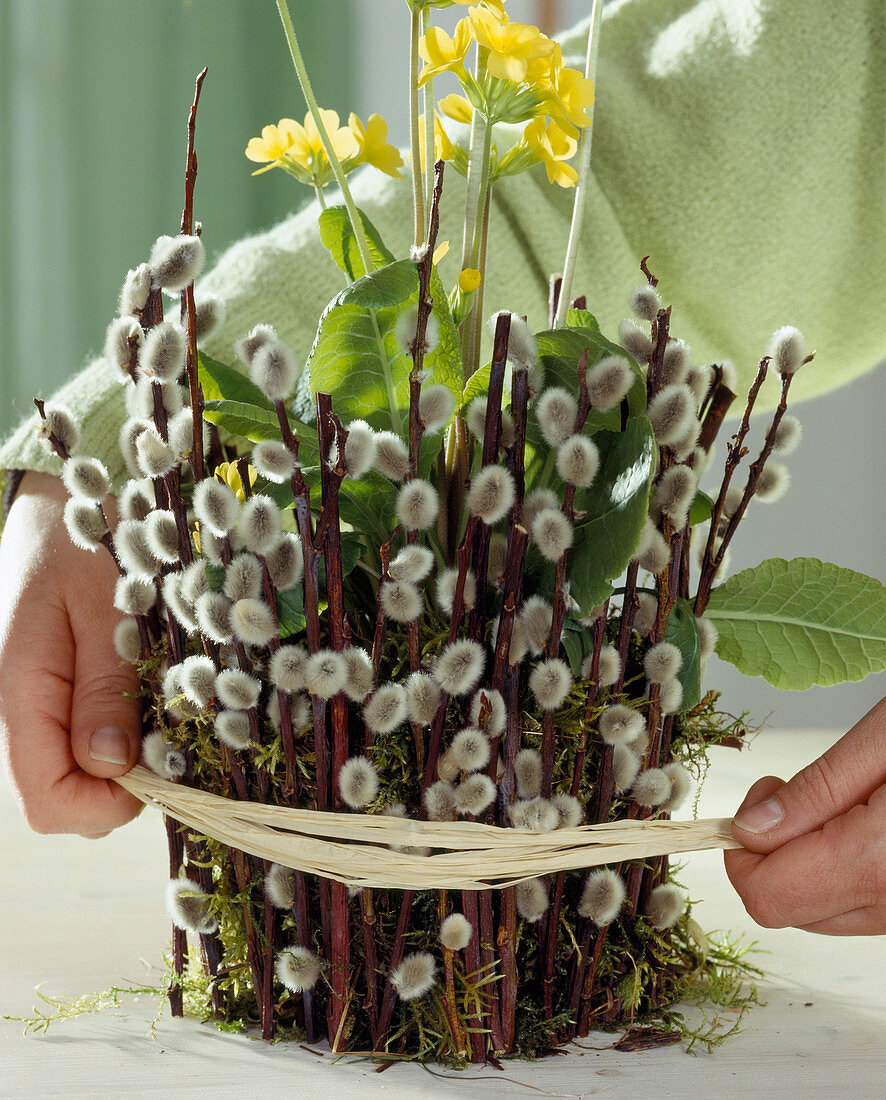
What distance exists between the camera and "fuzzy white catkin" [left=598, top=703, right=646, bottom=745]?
1.18ft

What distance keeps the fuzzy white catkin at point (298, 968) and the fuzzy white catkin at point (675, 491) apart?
0.67 feet

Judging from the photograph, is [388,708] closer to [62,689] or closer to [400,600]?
[400,600]

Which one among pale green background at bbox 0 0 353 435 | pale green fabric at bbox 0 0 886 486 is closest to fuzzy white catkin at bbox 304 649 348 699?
pale green fabric at bbox 0 0 886 486

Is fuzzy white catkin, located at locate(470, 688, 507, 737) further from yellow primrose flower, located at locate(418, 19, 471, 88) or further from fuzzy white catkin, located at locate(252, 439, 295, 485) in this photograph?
yellow primrose flower, located at locate(418, 19, 471, 88)

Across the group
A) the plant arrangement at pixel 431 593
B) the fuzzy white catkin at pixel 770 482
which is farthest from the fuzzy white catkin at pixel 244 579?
the fuzzy white catkin at pixel 770 482

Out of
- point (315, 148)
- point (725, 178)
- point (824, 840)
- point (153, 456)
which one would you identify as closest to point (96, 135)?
point (725, 178)

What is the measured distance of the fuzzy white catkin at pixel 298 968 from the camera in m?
0.36

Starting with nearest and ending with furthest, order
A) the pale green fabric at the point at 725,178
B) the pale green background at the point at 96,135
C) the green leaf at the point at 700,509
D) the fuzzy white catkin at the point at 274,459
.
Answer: the fuzzy white catkin at the point at 274,459, the green leaf at the point at 700,509, the pale green fabric at the point at 725,178, the pale green background at the point at 96,135

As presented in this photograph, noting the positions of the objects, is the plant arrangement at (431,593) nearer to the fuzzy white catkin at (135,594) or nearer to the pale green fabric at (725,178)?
the fuzzy white catkin at (135,594)

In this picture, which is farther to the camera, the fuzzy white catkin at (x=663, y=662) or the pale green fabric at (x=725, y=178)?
the pale green fabric at (x=725, y=178)

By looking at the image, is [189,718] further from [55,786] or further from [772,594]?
→ [772,594]

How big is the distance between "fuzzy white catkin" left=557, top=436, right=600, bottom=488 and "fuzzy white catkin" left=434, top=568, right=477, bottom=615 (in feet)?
0.15

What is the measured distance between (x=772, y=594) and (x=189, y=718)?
241 millimetres

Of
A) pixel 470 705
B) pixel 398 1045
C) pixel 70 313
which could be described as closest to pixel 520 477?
pixel 470 705
